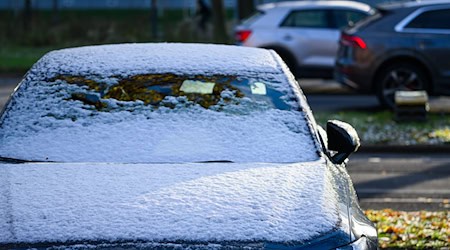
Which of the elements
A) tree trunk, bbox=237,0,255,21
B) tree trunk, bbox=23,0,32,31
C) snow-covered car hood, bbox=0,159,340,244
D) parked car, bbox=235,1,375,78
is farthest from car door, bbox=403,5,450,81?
tree trunk, bbox=23,0,32,31

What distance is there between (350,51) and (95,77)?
12.7 meters

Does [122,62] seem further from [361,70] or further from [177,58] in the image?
[361,70]

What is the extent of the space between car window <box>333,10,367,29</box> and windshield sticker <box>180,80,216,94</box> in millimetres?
16337

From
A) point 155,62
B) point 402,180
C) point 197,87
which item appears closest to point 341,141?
point 197,87

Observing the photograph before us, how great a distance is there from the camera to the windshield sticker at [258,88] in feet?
21.4

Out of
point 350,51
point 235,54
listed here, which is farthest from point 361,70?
point 235,54

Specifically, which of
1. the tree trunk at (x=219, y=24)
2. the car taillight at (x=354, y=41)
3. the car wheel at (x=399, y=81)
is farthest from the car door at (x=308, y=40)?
the tree trunk at (x=219, y=24)

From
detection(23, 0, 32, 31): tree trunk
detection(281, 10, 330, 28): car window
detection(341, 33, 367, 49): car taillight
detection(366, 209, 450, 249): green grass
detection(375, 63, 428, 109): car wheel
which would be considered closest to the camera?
detection(366, 209, 450, 249): green grass

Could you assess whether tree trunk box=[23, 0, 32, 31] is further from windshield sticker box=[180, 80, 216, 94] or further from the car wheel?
windshield sticker box=[180, 80, 216, 94]

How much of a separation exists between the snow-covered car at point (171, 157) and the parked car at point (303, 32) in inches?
598

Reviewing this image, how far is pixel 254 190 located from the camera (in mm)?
5348

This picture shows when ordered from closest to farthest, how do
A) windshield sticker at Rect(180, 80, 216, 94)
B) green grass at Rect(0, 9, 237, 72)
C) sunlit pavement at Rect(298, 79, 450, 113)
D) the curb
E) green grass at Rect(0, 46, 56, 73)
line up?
windshield sticker at Rect(180, 80, 216, 94) → the curb → sunlit pavement at Rect(298, 79, 450, 113) → green grass at Rect(0, 46, 56, 73) → green grass at Rect(0, 9, 237, 72)

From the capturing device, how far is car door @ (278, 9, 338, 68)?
2238 cm

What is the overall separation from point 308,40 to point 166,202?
17477 mm
